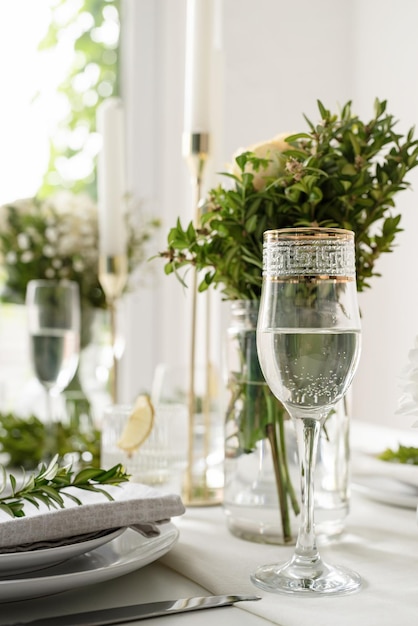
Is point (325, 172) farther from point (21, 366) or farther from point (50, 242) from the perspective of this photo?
point (21, 366)

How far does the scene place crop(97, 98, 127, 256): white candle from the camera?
1.35 metres

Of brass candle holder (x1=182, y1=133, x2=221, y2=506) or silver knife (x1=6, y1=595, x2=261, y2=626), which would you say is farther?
brass candle holder (x1=182, y1=133, x2=221, y2=506)

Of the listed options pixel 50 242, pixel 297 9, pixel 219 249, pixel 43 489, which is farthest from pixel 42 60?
pixel 43 489

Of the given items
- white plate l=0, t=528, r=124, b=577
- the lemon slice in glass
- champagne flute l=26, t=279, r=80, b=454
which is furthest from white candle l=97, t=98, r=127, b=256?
white plate l=0, t=528, r=124, b=577

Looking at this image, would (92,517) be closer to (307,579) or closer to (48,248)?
(307,579)

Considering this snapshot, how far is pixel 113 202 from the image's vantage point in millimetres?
1362

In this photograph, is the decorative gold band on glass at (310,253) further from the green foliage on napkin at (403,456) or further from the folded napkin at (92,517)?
the green foliage on napkin at (403,456)

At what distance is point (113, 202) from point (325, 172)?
0.63 m

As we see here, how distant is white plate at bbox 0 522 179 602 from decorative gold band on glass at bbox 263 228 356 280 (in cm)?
24

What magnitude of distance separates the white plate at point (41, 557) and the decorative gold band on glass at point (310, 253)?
0.82 ft

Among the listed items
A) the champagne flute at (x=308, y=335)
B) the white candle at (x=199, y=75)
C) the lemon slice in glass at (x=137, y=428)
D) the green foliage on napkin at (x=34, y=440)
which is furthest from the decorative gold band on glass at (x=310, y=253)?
the green foliage on napkin at (x=34, y=440)

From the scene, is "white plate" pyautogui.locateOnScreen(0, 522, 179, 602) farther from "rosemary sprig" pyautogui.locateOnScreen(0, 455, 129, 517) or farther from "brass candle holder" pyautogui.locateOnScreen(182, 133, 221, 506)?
"brass candle holder" pyautogui.locateOnScreen(182, 133, 221, 506)

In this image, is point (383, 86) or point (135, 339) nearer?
point (383, 86)

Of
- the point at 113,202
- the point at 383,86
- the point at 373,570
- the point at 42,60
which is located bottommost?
the point at 373,570
